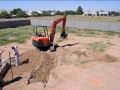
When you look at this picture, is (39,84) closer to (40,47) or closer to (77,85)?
(77,85)

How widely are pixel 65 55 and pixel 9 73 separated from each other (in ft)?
15.1

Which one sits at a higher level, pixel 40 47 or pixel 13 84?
pixel 40 47

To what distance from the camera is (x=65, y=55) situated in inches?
482

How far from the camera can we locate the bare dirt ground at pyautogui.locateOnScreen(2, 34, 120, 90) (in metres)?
8.04

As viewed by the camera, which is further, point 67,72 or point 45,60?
point 45,60

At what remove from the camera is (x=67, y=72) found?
31.7ft

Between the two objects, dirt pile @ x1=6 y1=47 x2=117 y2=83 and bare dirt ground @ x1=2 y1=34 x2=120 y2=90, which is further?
dirt pile @ x1=6 y1=47 x2=117 y2=83

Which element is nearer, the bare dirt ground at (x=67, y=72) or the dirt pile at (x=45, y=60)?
the bare dirt ground at (x=67, y=72)

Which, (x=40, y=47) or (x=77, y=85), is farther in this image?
(x=40, y=47)

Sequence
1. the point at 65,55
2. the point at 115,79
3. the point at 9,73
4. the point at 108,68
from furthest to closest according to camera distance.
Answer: the point at 65,55 < the point at 108,68 < the point at 9,73 < the point at 115,79

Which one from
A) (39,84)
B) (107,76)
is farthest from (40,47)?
(107,76)

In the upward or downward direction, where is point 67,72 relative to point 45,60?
downward

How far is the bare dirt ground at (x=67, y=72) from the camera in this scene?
804 centimetres

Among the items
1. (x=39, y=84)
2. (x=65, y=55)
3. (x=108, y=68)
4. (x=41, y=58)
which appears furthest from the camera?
(x=65, y=55)
